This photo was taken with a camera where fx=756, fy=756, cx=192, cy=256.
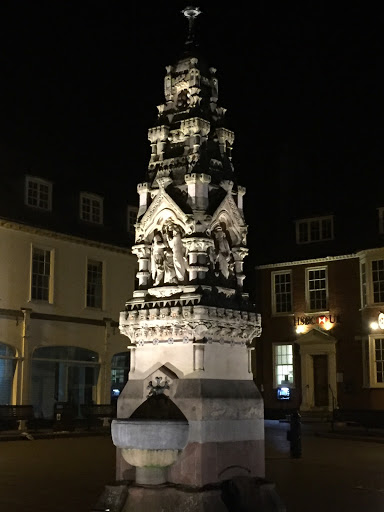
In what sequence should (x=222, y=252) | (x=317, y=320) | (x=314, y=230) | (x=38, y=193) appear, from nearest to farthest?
1. (x=222, y=252)
2. (x=38, y=193)
3. (x=317, y=320)
4. (x=314, y=230)

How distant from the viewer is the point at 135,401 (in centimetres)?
1016

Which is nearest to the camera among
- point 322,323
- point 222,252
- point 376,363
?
point 222,252

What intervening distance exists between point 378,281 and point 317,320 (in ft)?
12.8

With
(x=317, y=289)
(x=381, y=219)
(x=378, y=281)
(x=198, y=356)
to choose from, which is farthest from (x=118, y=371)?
(x=198, y=356)

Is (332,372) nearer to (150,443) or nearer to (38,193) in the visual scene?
(38,193)

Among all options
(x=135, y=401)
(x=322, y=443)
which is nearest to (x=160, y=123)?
(x=135, y=401)

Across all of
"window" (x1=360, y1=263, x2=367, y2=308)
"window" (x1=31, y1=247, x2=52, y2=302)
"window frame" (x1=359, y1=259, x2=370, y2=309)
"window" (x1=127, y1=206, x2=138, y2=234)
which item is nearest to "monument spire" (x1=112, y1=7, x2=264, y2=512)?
"window" (x1=31, y1=247, x2=52, y2=302)

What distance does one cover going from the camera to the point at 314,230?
3888cm

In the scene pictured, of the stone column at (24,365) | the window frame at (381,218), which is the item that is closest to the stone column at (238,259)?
the stone column at (24,365)

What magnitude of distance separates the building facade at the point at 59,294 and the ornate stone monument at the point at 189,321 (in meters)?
19.2

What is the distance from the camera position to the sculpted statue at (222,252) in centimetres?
1070

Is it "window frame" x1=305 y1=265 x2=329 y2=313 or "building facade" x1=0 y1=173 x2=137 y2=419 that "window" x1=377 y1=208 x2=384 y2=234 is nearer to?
"window frame" x1=305 y1=265 x2=329 y2=313

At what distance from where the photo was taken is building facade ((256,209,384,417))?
115 ft

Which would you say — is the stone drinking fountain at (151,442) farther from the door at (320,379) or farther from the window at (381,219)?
the door at (320,379)
